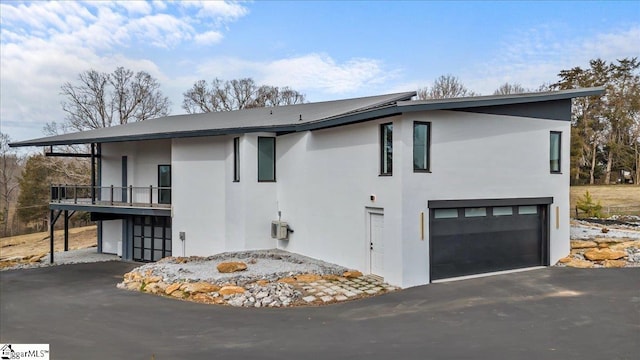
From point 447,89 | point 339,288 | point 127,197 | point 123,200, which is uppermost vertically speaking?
point 447,89

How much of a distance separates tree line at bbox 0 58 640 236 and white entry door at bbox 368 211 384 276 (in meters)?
24.5

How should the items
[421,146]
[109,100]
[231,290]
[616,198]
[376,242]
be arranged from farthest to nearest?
1. [109,100]
2. [616,198]
3. [376,242]
4. [421,146]
5. [231,290]

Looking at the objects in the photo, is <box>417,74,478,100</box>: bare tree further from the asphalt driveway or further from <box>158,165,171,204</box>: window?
the asphalt driveway

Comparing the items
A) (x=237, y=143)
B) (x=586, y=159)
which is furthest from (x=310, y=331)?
(x=586, y=159)

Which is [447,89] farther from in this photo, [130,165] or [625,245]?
[130,165]

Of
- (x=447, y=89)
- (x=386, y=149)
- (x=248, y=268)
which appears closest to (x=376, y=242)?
(x=386, y=149)

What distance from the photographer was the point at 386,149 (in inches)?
395

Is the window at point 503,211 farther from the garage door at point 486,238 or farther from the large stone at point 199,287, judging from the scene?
the large stone at point 199,287

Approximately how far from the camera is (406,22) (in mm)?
16938

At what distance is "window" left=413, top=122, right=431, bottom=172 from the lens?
377 inches

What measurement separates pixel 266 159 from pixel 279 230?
2.58m

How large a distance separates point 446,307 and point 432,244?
2.20m

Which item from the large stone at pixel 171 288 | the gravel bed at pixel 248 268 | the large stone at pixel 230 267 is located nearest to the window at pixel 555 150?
the gravel bed at pixel 248 268

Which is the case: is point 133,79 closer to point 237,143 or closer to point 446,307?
point 237,143
